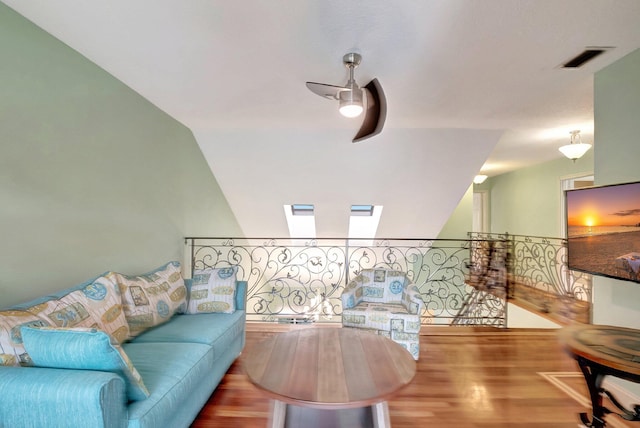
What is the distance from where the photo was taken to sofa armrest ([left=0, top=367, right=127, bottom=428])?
3.99 feet

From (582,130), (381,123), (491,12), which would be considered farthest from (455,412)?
(582,130)

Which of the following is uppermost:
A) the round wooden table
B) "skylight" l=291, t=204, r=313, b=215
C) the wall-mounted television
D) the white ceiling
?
the white ceiling

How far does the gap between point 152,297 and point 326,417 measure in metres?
1.64

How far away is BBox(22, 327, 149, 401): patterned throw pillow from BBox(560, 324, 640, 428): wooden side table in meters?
2.09

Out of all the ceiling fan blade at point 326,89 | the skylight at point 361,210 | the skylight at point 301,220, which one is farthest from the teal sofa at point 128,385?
the skylight at point 361,210

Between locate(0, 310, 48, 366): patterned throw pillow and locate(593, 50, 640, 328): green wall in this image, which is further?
locate(593, 50, 640, 328): green wall

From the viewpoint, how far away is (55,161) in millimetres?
2203

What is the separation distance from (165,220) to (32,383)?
2533 mm

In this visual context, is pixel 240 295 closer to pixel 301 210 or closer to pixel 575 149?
pixel 301 210

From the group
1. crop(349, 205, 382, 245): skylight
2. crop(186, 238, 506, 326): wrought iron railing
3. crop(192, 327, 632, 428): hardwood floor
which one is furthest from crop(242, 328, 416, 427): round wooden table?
crop(349, 205, 382, 245): skylight

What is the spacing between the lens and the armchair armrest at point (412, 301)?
119 inches

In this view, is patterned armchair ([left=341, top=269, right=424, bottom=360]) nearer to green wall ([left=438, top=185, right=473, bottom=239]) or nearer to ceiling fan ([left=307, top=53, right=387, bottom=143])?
ceiling fan ([left=307, top=53, right=387, bottom=143])

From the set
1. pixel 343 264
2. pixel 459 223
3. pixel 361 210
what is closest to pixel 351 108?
pixel 361 210

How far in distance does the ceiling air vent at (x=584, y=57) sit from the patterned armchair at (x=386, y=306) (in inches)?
91.8
